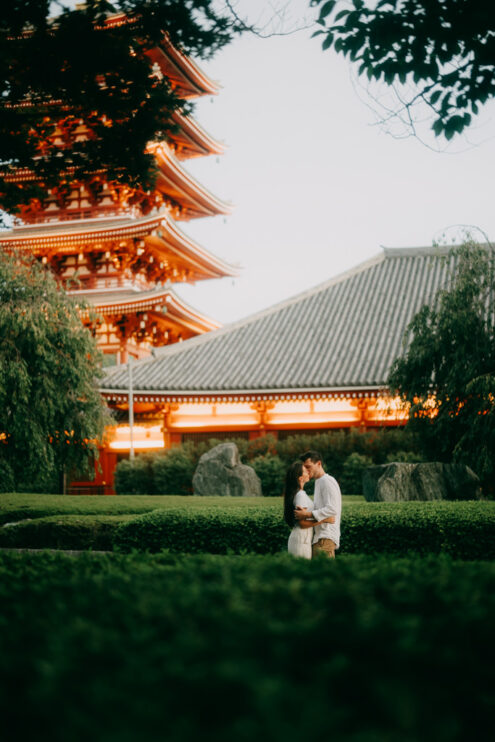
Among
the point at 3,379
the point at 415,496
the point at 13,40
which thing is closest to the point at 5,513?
the point at 3,379

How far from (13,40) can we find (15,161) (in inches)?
50.9

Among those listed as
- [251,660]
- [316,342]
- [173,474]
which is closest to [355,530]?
[251,660]

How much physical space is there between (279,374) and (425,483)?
8.07 m

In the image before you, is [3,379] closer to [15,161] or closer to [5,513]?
[5,513]

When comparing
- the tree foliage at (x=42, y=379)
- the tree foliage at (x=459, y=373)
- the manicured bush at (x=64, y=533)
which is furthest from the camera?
the tree foliage at (x=42, y=379)

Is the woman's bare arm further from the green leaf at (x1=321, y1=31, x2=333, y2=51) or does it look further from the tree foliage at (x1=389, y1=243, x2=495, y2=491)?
the tree foliage at (x1=389, y1=243, x2=495, y2=491)

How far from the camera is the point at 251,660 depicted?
192 cm

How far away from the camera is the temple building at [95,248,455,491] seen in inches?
788

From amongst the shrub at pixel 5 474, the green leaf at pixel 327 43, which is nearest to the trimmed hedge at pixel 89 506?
the shrub at pixel 5 474

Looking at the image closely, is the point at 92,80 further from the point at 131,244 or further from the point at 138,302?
the point at 131,244

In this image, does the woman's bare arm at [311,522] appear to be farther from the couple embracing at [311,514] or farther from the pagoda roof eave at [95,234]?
the pagoda roof eave at [95,234]

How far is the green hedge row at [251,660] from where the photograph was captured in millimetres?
1688

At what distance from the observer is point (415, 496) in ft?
43.0

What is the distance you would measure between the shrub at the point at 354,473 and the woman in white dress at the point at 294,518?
11.1 meters
